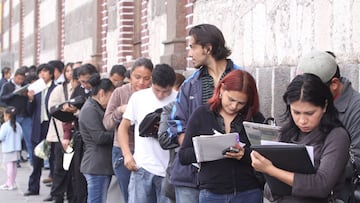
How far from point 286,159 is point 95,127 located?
14.2ft

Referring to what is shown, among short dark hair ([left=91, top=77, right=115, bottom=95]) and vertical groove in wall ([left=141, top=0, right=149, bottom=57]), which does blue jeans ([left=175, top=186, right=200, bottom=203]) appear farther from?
vertical groove in wall ([left=141, top=0, right=149, bottom=57])

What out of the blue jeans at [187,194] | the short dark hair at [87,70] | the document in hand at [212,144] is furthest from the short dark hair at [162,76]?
the short dark hair at [87,70]

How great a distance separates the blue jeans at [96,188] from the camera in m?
8.59

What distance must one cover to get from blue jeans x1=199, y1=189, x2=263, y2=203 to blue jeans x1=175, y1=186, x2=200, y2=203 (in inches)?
8.2

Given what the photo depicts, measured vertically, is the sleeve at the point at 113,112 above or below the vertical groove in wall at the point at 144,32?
below

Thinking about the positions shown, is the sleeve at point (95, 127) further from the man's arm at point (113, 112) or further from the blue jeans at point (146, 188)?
the blue jeans at point (146, 188)

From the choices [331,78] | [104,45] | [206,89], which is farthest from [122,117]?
[104,45]

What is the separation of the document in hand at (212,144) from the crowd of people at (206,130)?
52mm

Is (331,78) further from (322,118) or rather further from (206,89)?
(206,89)

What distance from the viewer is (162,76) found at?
7.27m

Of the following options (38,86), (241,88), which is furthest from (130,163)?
(38,86)

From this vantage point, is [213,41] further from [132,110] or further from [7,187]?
[7,187]

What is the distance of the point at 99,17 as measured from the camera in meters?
17.2

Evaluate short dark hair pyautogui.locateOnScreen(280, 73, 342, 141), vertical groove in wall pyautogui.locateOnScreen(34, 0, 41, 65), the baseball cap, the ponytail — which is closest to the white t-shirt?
the baseball cap
